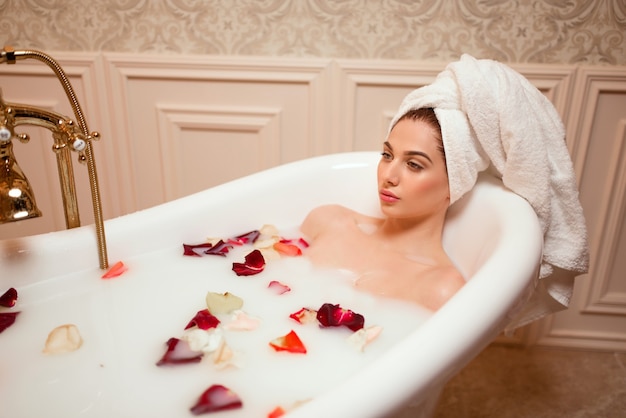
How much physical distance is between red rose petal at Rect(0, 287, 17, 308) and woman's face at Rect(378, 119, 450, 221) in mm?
804

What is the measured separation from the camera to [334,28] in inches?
65.1

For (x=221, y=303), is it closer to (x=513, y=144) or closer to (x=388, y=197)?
(x=388, y=197)

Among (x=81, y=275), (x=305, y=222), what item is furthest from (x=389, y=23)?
(x=81, y=275)

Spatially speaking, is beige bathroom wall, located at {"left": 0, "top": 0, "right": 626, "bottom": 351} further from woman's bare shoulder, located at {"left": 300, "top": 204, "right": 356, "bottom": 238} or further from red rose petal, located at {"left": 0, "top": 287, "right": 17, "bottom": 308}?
red rose petal, located at {"left": 0, "top": 287, "right": 17, "bottom": 308}

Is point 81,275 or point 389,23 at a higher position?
point 389,23

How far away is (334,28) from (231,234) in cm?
75

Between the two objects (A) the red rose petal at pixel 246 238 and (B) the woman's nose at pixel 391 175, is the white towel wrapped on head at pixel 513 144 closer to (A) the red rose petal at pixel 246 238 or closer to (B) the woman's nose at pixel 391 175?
(B) the woman's nose at pixel 391 175

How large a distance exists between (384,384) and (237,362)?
0.37m

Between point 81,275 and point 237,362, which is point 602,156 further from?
point 81,275

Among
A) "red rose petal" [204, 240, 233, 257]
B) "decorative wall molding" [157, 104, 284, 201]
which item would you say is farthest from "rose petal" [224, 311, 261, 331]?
"decorative wall molding" [157, 104, 284, 201]

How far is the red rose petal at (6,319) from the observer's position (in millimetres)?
1003

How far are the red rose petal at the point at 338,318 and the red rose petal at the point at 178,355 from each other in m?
0.25

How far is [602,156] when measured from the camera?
172 centimetres

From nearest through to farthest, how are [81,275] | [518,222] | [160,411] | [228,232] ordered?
1. [160,411]
2. [518,222]
3. [81,275]
4. [228,232]
